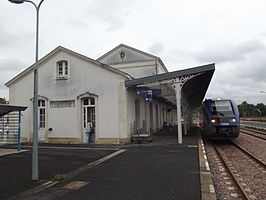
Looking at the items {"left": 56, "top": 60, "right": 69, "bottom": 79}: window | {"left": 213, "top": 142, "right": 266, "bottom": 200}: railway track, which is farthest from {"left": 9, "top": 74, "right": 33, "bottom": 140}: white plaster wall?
{"left": 213, "top": 142, "right": 266, "bottom": 200}: railway track

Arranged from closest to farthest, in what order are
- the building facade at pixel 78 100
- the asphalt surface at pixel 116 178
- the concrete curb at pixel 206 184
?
the concrete curb at pixel 206 184 → the asphalt surface at pixel 116 178 → the building facade at pixel 78 100

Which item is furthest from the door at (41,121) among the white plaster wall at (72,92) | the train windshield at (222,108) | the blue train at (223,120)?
the train windshield at (222,108)

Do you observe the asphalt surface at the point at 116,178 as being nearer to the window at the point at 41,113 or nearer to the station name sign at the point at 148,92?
the station name sign at the point at 148,92

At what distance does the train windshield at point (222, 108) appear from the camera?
13.6 meters

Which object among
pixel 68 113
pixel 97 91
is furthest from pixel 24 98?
pixel 97 91

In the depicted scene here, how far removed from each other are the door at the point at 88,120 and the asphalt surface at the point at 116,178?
17.0 ft

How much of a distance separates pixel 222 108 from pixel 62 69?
1053cm

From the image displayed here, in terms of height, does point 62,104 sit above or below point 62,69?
below

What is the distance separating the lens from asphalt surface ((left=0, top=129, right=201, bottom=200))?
4.91m

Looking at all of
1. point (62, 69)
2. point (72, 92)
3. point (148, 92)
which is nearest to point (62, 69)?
point (62, 69)

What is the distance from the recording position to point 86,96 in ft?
48.0

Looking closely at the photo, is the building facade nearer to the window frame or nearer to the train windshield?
the window frame

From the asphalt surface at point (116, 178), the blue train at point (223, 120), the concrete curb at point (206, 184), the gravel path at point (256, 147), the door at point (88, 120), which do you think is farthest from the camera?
the door at point (88, 120)

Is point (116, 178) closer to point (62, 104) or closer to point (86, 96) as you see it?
point (86, 96)
